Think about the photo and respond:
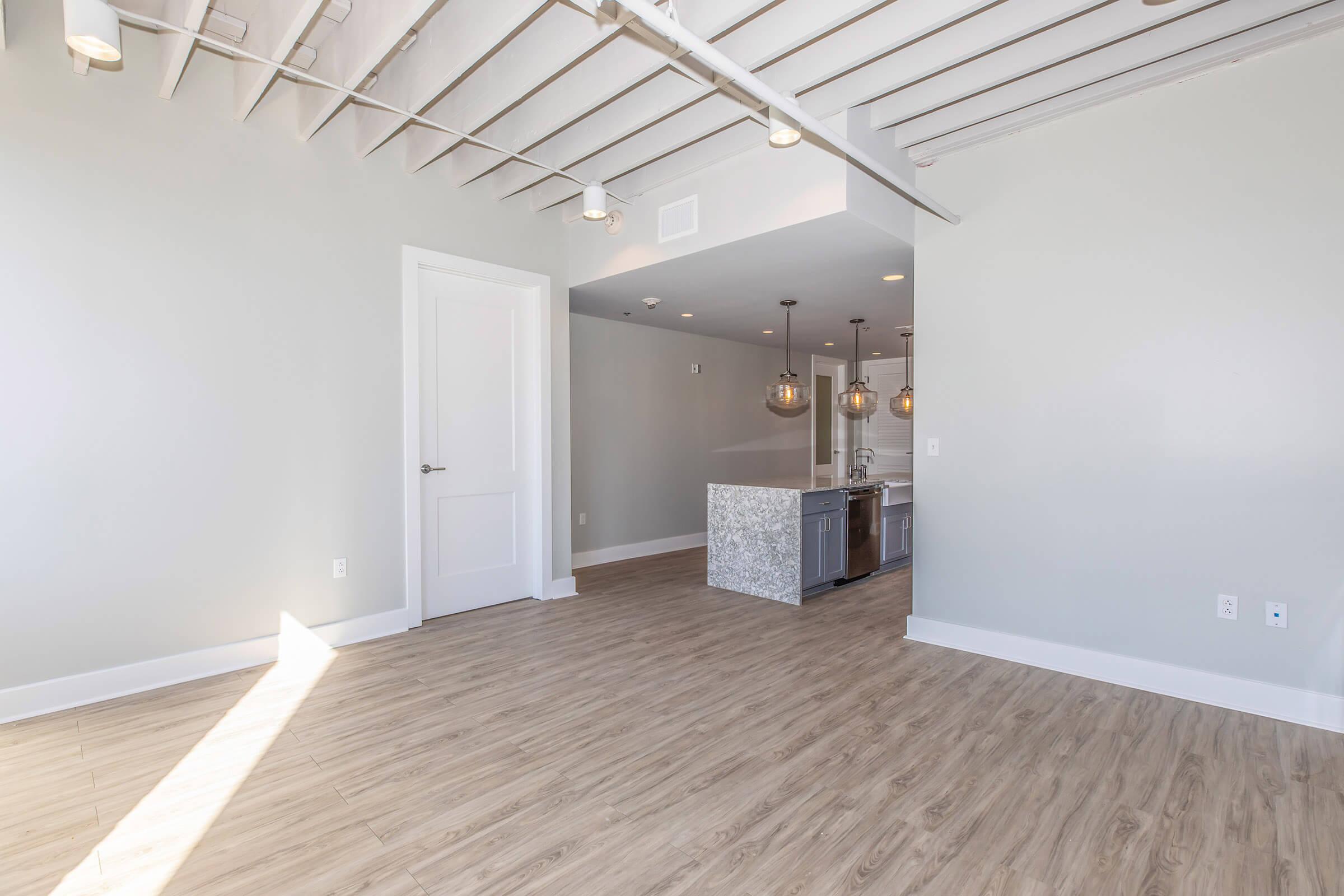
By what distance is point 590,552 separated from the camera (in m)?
6.23

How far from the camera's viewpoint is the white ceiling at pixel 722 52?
8.18 ft

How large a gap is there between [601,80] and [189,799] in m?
3.33

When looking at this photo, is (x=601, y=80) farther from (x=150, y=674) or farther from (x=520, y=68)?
(x=150, y=674)

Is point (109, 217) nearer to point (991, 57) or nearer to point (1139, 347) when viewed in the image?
point (991, 57)

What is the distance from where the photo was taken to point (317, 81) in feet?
9.36

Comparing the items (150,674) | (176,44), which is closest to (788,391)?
(176,44)

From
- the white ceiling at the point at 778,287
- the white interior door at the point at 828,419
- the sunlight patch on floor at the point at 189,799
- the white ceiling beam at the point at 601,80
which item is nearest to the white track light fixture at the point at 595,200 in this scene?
the white ceiling beam at the point at 601,80

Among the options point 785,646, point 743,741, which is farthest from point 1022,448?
point 743,741

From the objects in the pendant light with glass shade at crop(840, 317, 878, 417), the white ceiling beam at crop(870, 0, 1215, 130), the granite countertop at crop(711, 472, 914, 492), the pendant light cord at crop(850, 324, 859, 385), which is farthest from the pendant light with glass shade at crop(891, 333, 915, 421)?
the white ceiling beam at crop(870, 0, 1215, 130)

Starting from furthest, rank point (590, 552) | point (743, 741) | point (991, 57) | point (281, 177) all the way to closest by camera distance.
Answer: point (590, 552), point (281, 177), point (991, 57), point (743, 741)

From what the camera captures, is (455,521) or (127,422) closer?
(127,422)

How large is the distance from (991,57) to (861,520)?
11.2 feet

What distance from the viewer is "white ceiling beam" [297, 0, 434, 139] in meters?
2.54

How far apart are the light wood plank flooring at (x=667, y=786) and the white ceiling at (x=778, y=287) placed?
96.1 inches
